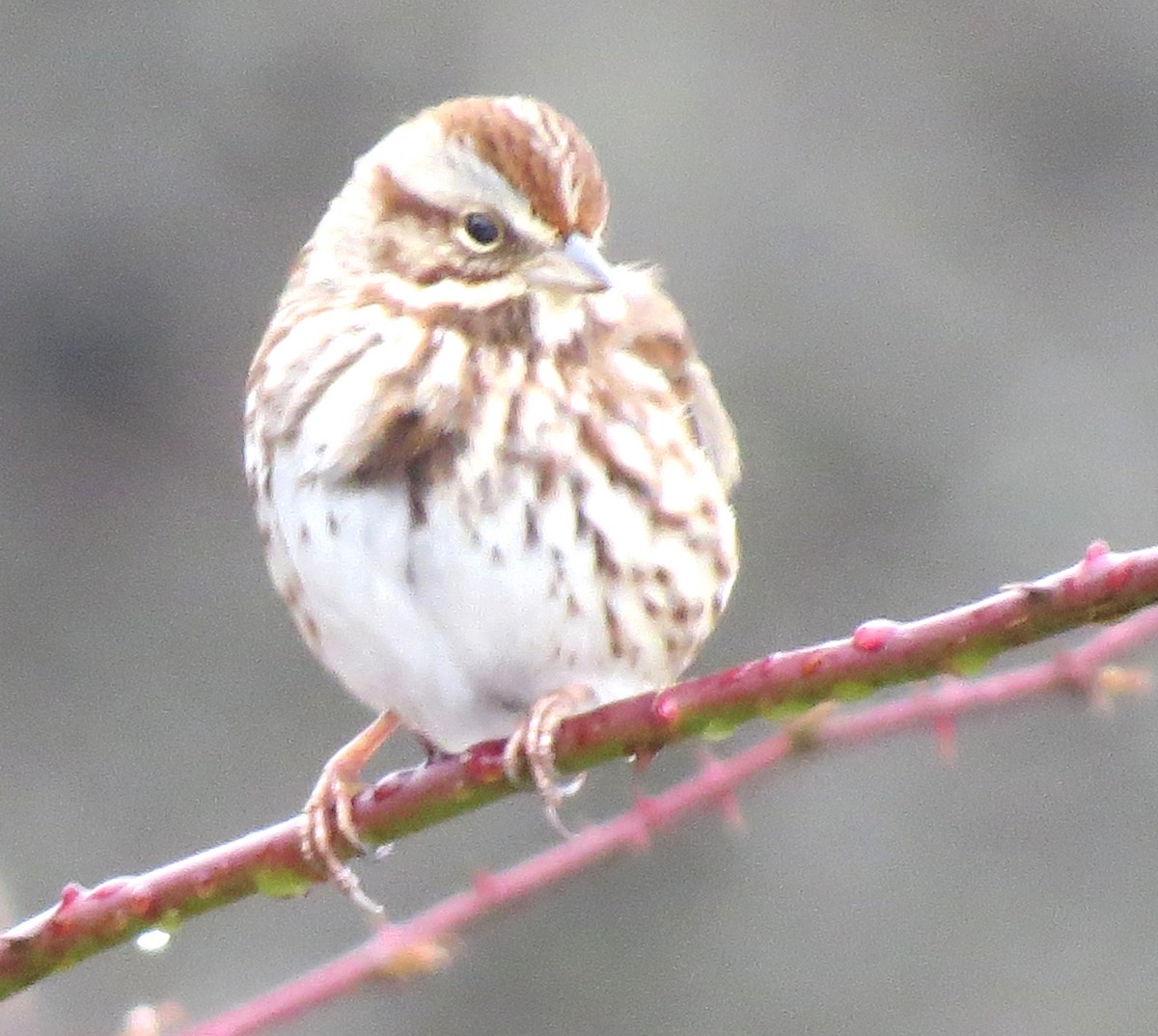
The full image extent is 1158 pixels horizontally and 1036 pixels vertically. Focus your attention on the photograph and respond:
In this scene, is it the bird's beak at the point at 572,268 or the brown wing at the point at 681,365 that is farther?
the brown wing at the point at 681,365

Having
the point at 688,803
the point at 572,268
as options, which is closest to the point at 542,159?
the point at 572,268

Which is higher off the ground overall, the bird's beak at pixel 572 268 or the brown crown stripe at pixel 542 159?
the brown crown stripe at pixel 542 159

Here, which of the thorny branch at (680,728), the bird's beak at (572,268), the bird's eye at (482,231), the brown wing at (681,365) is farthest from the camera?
the brown wing at (681,365)

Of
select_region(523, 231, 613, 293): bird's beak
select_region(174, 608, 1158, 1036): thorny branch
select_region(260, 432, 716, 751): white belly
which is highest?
select_region(523, 231, 613, 293): bird's beak

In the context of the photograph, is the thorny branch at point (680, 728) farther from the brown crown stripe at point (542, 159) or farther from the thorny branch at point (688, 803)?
the brown crown stripe at point (542, 159)

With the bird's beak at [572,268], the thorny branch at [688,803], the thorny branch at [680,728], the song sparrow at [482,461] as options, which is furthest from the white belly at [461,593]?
the thorny branch at [688,803]

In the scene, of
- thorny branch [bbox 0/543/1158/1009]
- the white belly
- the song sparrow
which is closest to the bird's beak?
the song sparrow

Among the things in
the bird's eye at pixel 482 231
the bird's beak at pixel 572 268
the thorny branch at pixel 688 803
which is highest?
the bird's eye at pixel 482 231

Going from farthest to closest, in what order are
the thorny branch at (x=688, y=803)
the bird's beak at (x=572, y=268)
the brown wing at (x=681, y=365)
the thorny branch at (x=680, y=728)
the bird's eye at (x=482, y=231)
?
the brown wing at (x=681, y=365) → the bird's eye at (x=482, y=231) → the bird's beak at (x=572, y=268) → the thorny branch at (x=688, y=803) → the thorny branch at (x=680, y=728)

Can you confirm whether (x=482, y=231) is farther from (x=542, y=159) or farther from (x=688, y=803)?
(x=688, y=803)

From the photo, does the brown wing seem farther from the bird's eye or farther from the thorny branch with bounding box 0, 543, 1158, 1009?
the thorny branch with bounding box 0, 543, 1158, 1009
